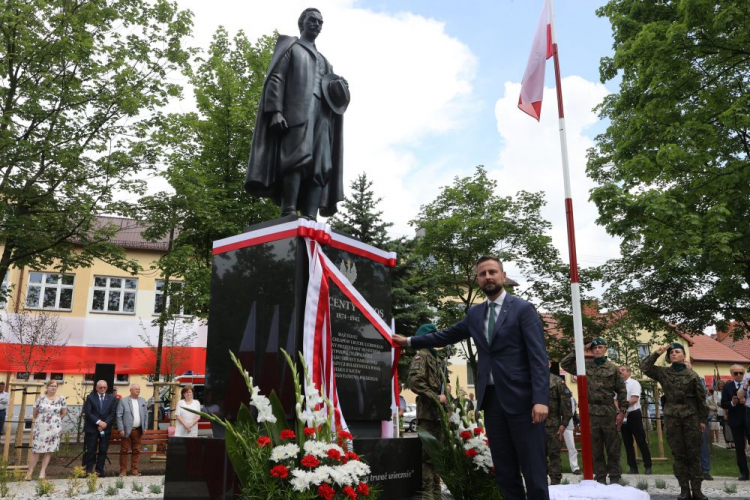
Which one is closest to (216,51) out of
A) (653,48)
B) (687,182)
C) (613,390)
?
(653,48)

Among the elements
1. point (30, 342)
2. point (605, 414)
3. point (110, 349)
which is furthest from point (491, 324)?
point (110, 349)

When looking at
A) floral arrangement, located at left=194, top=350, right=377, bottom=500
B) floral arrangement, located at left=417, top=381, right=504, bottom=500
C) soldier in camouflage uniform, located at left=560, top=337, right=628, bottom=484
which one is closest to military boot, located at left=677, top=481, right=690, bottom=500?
soldier in camouflage uniform, located at left=560, top=337, right=628, bottom=484

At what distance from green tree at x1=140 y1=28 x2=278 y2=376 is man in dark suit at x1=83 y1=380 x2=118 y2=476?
484 centimetres

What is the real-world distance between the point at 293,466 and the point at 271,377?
0.95 m

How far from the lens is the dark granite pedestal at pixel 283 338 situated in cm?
464

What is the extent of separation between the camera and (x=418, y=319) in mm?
20562

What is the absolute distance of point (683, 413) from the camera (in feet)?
25.0

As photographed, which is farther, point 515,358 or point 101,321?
point 101,321

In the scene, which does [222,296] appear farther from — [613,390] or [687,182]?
[687,182]

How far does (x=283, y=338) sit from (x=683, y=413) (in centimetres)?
553

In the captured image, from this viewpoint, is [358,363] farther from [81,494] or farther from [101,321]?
[101,321]

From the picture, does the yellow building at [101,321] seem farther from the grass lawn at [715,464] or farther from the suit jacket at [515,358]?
the suit jacket at [515,358]

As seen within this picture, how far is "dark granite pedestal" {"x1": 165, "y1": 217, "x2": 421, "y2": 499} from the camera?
183 inches

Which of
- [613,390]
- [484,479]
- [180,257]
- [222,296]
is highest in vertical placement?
[180,257]
